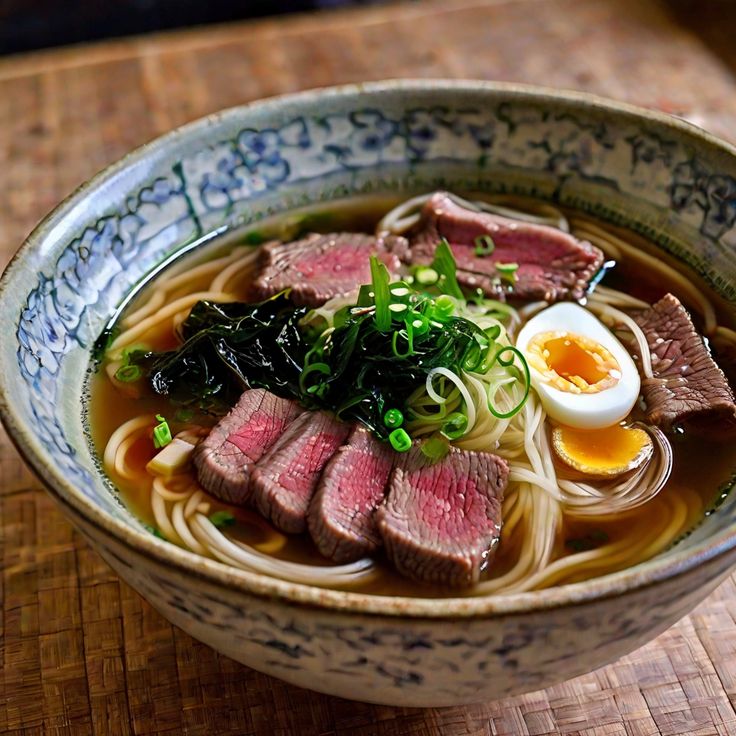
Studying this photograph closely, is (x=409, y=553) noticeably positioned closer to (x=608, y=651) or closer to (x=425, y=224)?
(x=608, y=651)

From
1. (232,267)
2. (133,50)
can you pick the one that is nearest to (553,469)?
(232,267)

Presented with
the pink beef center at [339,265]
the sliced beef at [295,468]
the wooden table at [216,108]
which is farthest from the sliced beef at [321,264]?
the wooden table at [216,108]

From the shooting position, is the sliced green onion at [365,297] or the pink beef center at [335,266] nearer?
the sliced green onion at [365,297]

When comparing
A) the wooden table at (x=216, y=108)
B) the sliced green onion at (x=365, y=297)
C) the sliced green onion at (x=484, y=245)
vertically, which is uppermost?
the sliced green onion at (x=484, y=245)

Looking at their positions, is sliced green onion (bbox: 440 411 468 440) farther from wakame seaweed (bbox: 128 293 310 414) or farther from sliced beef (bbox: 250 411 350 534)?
wakame seaweed (bbox: 128 293 310 414)

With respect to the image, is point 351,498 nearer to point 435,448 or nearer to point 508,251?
point 435,448

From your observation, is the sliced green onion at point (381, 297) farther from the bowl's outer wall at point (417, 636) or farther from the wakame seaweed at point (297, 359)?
the bowl's outer wall at point (417, 636)

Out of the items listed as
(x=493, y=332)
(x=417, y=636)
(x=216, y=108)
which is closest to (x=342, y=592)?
(x=417, y=636)
